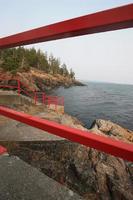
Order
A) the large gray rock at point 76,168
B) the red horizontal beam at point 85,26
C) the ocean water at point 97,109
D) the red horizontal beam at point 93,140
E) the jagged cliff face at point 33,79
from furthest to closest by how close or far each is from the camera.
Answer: the jagged cliff face at point 33,79 < the ocean water at point 97,109 < the large gray rock at point 76,168 < the red horizontal beam at point 93,140 < the red horizontal beam at point 85,26

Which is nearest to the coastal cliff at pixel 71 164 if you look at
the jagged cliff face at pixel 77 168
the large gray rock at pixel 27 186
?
the jagged cliff face at pixel 77 168

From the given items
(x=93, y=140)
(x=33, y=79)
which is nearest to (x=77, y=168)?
(x=93, y=140)

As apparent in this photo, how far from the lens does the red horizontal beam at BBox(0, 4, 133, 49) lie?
0.75 m

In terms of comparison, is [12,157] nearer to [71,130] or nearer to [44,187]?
[44,187]

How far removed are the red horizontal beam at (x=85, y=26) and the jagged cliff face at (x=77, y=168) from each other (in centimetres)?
189

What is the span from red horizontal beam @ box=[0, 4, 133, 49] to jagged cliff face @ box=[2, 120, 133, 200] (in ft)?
6.19

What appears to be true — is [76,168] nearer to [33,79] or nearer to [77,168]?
[77,168]

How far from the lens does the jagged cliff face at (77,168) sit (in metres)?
2.56

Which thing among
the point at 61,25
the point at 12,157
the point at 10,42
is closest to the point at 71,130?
the point at 61,25

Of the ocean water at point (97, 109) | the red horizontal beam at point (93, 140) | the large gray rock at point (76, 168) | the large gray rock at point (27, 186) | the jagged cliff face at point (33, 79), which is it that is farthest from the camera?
the jagged cliff face at point (33, 79)

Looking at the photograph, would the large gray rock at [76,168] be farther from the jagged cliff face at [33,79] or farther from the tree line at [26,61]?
the jagged cliff face at [33,79]

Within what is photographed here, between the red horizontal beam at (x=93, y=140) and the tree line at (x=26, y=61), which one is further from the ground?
the tree line at (x=26, y=61)

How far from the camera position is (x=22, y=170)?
1.85 metres

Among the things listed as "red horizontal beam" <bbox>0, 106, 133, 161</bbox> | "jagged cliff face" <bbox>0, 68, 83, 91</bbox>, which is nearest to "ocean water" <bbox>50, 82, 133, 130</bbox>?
"jagged cliff face" <bbox>0, 68, 83, 91</bbox>
